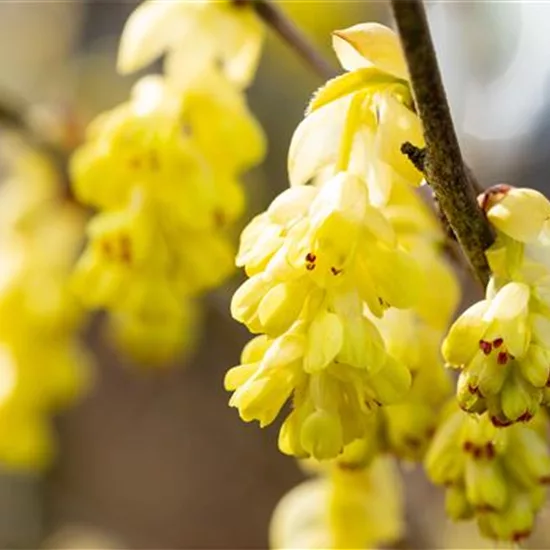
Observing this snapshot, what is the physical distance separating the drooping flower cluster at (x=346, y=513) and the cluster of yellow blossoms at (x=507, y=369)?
376mm

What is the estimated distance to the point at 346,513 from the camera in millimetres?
1635

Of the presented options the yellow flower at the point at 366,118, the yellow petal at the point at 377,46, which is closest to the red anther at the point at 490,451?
the yellow flower at the point at 366,118

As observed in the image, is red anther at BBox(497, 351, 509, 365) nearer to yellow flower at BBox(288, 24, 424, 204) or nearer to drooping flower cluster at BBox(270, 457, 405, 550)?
yellow flower at BBox(288, 24, 424, 204)

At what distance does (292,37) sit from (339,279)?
0.52m

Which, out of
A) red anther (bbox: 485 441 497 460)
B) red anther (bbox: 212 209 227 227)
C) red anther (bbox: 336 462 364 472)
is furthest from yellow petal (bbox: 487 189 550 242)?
red anther (bbox: 212 209 227 227)

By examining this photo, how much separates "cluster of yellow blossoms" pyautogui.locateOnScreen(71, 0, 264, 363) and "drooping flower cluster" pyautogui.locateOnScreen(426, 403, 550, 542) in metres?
0.45

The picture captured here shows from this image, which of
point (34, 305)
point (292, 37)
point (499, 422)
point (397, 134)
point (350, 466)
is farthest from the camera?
point (34, 305)

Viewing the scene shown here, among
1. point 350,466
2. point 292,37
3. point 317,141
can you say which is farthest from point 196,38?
point 350,466

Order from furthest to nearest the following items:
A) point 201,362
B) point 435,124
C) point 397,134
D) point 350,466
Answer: point 201,362 → point 350,466 → point 397,134 → point 435,124

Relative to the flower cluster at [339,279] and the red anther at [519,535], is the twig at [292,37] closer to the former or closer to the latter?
the flower cluster at [339,279]

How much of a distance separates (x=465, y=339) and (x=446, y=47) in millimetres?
1863

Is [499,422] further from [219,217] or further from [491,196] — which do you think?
[219,217]

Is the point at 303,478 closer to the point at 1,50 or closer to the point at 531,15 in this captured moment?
the point at 531,15

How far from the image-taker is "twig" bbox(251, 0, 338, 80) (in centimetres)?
152
